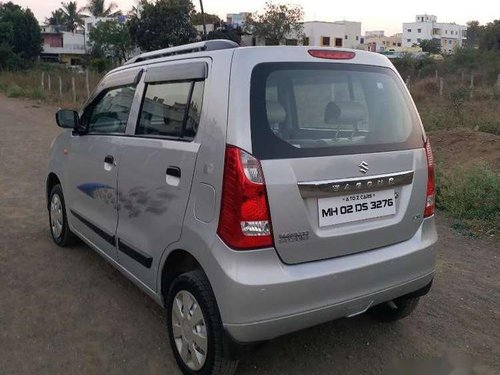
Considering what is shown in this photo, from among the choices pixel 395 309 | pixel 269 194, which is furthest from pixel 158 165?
pixel 395 309

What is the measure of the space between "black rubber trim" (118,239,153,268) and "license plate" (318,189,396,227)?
1.15 meters

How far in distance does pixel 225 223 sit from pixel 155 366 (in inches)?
44.3

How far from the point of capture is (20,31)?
5388cm

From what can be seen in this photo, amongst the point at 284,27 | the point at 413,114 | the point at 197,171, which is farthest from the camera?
the point at 284,27

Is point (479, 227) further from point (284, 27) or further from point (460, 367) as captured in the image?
point (284, 27)

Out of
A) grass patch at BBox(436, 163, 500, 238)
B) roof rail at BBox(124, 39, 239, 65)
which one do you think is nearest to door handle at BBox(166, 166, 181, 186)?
roof rail at BBox(124, 39, 239, 65)

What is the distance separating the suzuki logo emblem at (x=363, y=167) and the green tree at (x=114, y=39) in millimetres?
56372

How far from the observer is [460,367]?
305 centimetres

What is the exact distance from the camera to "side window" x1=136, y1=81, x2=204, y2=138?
2.82m

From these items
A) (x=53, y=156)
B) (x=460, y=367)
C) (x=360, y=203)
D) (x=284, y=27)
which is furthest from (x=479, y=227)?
(x=284, y=27)

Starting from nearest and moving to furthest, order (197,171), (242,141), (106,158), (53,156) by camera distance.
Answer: (242,141), (197,171), (106,158), (53,156)

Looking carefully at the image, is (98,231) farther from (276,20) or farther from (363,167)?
(276,20)

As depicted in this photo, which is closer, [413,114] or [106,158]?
[413,114]

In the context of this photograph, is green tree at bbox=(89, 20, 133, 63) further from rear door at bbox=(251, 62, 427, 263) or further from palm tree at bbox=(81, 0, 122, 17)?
rear door at bbox=(251, 62, 427, 263)
